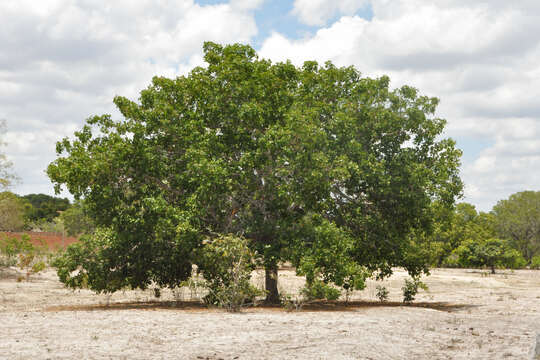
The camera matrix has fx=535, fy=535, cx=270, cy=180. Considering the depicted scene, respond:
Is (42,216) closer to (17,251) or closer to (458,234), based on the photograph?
(17,251)

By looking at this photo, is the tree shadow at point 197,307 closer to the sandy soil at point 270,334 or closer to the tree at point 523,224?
the sandy soil at point 270,334

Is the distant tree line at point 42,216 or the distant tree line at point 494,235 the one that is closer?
the distant tree line at point 42,216

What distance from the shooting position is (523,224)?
229 ft

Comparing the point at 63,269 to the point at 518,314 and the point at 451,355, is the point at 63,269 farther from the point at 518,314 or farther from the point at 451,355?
the point at 518,314

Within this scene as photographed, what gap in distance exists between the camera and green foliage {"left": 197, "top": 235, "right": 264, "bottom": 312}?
15594 millimetres

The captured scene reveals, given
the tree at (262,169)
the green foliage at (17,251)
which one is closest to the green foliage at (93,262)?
the tree at (262,169)

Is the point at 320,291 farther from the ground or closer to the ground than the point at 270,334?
farther from the ground

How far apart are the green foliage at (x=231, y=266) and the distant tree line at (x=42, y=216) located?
5587 millimetres

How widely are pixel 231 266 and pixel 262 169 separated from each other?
125 inches

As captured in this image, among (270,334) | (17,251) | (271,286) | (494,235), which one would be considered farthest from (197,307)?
(494,235)

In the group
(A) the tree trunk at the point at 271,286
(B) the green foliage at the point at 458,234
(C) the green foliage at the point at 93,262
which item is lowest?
(A) the tree trunk at the point at 271,286

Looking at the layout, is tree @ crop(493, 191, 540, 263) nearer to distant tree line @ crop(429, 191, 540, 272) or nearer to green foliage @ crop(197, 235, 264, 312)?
distant tree line @ crop(429, 191, 540, 272)

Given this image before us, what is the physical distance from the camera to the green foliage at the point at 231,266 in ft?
51.2

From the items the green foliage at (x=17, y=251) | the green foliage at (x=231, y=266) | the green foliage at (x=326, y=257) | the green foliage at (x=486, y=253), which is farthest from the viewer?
the green foliage at (x=486, y=253)
